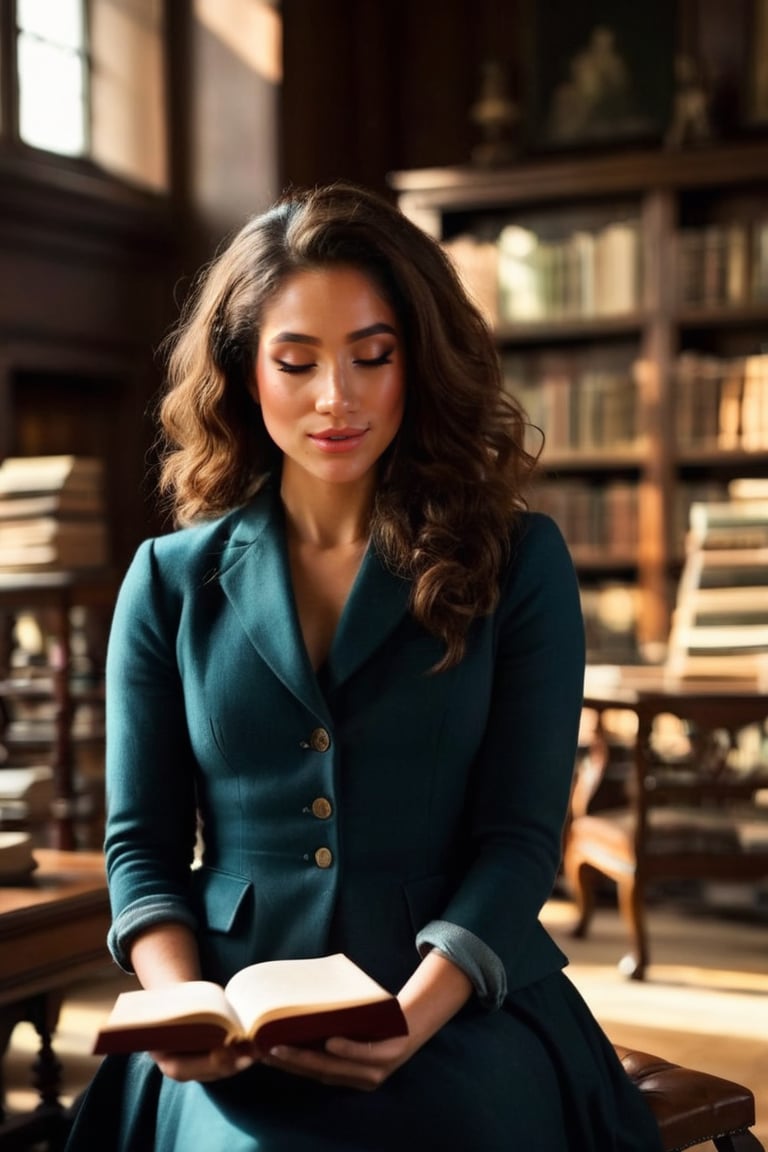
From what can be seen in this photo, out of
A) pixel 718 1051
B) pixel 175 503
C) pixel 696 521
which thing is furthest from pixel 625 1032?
pixel 175 503

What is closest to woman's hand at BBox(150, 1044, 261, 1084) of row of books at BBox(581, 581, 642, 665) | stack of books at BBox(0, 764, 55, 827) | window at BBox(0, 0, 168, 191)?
stack of books at BBox(0, 764, 55, 827)

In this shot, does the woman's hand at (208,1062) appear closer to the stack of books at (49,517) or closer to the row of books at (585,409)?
the stack of books at (49,517)

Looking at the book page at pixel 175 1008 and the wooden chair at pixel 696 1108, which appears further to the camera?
the wooden chair at pixel 696 1108

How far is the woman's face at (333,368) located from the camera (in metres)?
1.70

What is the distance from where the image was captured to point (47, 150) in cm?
543

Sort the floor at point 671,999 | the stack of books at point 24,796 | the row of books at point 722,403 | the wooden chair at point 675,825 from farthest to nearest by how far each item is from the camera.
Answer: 1. the row of books at point 722,403
2. the wooden chair at point 675,825
3. the floor at point 671,999
4. the stack of books at point 24,796

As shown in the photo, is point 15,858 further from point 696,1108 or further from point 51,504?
point 51,504

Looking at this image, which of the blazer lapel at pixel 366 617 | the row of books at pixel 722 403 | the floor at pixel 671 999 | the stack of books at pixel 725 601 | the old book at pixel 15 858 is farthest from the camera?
the row of books at pixel 722 403

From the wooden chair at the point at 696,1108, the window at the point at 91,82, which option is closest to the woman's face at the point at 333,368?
the wooden chair at the point at 696,1108

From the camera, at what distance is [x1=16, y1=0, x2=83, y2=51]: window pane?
5.41 m

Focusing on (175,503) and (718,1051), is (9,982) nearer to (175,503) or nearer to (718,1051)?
(175,503)

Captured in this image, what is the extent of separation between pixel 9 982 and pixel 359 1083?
107 cm

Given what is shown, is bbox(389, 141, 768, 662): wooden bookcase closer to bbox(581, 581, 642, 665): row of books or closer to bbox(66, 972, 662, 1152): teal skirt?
bbox(581, 581, 642, 665): row of books

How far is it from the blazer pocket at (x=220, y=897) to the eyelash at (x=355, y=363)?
21.7 inches
